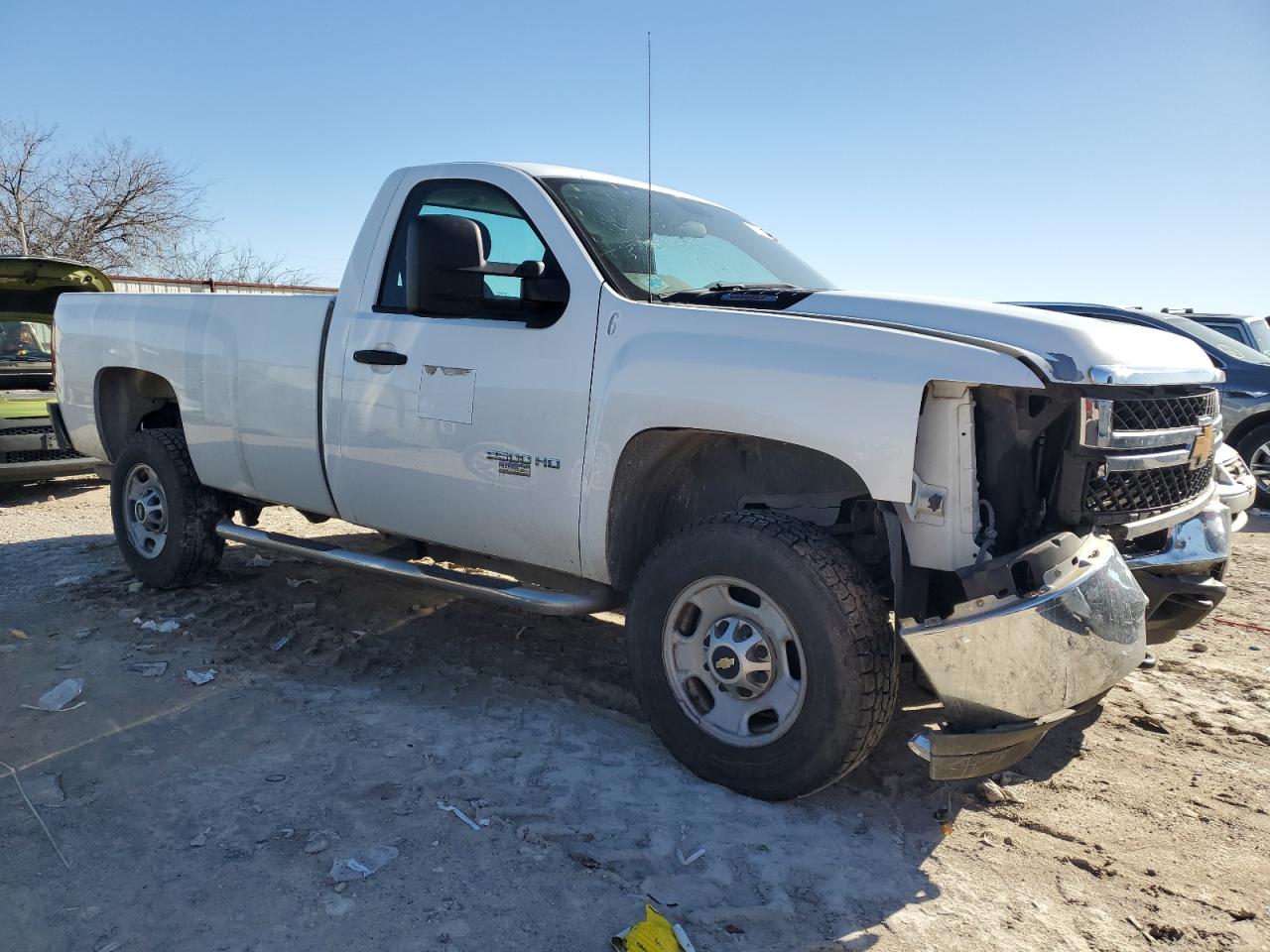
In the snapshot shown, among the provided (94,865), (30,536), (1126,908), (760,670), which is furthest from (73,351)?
(1126,908)

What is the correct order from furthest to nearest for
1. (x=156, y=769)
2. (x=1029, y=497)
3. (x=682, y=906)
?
1. (x=156, y=769)
2. (x=1029, y=497)
3. (x=682, y=906)

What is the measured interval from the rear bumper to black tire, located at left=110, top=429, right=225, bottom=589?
2989 mm

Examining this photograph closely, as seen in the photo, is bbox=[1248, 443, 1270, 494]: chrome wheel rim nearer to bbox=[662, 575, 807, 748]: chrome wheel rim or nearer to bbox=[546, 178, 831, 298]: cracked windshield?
bbox=[546, 178, 831, 298]: cracked windshield

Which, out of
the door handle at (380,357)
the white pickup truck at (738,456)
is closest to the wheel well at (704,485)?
the white pickup truck at (738,456)

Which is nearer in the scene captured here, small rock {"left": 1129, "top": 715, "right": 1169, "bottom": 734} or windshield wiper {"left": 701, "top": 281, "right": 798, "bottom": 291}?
windshield wiper {"left": 701, "top": 281, "right": 798, "bottom": 291}

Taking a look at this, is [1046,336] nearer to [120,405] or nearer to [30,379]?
[120,405]

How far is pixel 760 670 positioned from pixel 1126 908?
1.18 metres

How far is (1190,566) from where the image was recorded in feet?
10.8

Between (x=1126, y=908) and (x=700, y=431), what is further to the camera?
(x=700, y=431)

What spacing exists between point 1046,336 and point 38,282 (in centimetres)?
816

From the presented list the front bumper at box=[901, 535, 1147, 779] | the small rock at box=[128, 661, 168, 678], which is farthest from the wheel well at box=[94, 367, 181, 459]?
the front bumper at box=[901, 535, 1147, 779]

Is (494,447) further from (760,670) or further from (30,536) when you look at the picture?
(30,536)

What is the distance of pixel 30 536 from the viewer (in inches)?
268

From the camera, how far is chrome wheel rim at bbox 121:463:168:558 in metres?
5.42
